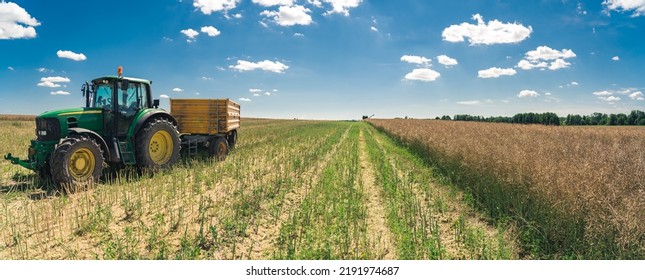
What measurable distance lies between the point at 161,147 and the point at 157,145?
5.1 inches

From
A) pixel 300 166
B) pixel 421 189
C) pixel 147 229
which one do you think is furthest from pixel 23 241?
pixel 421 189

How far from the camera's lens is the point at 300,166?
11.0 metres

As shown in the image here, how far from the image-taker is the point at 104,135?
8.72 metres

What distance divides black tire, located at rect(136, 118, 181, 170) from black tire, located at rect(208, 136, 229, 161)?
212cm

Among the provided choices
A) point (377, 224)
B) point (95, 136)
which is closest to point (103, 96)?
point (95, 136)

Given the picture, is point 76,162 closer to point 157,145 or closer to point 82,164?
point 82,164

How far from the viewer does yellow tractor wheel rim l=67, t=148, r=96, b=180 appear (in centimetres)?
734

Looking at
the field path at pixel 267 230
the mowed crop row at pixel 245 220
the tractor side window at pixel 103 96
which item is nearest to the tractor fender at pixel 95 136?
the mowed crop row at pixel 245 220

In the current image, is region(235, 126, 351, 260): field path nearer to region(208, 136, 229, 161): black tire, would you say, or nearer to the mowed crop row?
the mowed crop row

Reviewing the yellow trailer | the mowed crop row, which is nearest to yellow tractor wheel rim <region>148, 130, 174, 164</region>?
the mowed crop row

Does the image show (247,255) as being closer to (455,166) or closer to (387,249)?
(387,249)

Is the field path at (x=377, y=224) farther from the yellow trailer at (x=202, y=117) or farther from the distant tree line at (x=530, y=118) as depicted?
the distant tree line at (x=530, y=118)

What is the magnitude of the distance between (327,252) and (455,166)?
246 inches

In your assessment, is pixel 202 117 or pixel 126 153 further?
pixel 202 117
